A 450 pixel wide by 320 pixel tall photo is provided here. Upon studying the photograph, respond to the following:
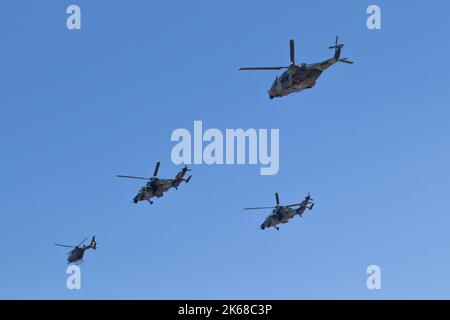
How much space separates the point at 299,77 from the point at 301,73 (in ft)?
1.81

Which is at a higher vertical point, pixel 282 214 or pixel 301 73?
pixel 301 73

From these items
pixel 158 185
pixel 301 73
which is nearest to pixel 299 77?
pixel 301 73

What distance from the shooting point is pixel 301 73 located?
210ft

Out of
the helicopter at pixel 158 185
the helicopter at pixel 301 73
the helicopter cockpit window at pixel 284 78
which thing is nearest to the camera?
the helicopter at pixel 301 73

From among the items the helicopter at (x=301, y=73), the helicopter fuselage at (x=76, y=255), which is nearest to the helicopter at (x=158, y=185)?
the helicopter fuselage at (x=76, y=255)

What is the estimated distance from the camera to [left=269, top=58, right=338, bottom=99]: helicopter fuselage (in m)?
63.0

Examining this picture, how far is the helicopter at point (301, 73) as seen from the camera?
61503 mm

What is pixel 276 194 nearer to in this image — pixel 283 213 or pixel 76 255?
pixel 283 213

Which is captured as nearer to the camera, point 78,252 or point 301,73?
point 301,73

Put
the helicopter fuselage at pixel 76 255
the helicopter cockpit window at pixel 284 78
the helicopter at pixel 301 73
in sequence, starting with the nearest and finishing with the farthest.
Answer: the helicopter at pixel 301 73, the helicopter cockpit window at pixel 284 78, the helicopter fuselage at pixel 76 255

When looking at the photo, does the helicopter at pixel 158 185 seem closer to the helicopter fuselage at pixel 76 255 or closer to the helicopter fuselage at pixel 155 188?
the helicopter fuselage at pixel 155 188

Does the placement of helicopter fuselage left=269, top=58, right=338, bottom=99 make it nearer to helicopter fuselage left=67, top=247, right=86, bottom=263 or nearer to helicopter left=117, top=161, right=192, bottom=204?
helicopter left=117, top=161, right=192, bottom=204
